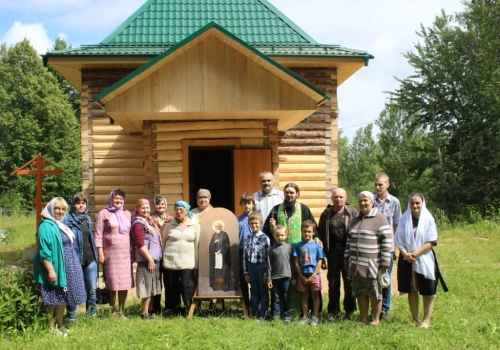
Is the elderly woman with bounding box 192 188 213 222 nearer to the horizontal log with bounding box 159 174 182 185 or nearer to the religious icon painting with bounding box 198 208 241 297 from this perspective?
the religious icon painting with bounding box 198 208 241 297

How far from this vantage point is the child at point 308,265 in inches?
276

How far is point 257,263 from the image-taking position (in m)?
7.13

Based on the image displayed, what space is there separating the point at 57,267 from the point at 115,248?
95cm

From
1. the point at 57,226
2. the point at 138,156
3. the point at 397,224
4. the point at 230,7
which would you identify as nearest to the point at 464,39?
the point at 230,7

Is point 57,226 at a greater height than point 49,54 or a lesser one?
lesser

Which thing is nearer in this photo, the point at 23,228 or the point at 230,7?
the point at 230,7

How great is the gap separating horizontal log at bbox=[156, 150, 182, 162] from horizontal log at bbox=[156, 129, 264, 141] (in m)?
0.24

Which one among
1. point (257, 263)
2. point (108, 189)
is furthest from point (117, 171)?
point (257, 263)

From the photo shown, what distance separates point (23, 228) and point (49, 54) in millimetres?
11399

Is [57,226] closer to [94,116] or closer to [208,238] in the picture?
[208,238]

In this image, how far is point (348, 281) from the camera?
7.19 meters

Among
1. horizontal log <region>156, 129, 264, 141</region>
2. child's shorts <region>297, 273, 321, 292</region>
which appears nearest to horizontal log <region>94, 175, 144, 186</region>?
horizontal log <region>156, 129, 264, 141</region>

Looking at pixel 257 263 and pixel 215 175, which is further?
pixel 215 175

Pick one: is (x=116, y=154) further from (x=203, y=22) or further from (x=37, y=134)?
(x=37, y=134)
